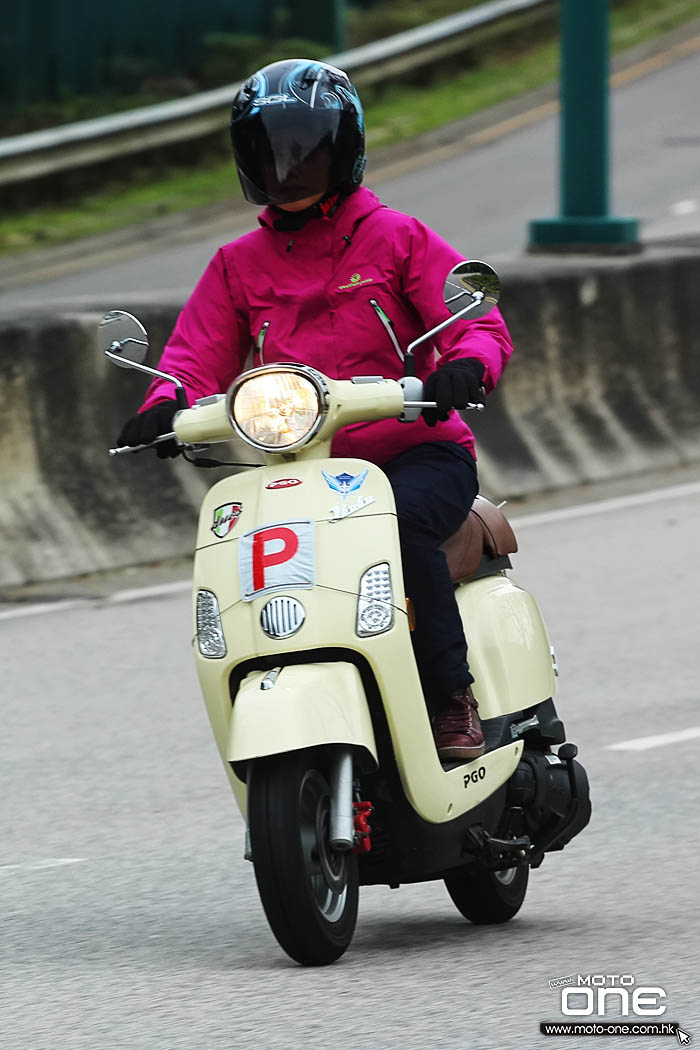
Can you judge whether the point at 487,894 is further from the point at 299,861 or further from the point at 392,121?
the point at 392,121

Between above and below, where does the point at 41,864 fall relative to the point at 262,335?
below

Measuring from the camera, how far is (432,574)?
4.81 meters

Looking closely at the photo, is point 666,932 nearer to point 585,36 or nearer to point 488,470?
point 488,470

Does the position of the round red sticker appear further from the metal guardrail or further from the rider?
the metal guardrail

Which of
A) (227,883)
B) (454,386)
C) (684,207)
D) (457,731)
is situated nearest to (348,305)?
(454,386)

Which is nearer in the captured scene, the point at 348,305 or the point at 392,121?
the point at 348,305

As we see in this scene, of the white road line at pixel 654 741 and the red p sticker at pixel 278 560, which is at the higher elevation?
the red p sticker at pixel 278 560

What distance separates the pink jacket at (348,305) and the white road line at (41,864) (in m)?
→ 1.39

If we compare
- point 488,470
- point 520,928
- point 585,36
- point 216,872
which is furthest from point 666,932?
point 585,36

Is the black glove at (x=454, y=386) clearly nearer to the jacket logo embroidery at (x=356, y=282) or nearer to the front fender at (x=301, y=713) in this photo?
the jacket logo embroidery at (x=356, y=282)

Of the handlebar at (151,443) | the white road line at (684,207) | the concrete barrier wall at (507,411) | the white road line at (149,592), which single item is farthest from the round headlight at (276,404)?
the white road line at (684,207)

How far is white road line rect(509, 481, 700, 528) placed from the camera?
37.1 feet

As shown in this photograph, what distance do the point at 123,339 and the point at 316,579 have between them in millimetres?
761

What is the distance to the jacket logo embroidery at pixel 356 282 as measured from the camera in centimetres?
498
